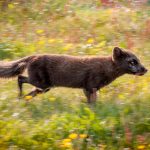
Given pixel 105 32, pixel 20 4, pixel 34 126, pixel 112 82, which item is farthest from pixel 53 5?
pixel 34 126

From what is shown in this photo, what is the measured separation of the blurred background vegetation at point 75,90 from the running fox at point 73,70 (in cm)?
17

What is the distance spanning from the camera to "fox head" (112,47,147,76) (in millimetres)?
8688

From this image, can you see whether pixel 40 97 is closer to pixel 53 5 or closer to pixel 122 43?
pixel 122 43

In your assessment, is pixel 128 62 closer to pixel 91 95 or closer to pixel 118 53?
pixel 118 53

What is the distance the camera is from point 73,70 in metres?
8.70

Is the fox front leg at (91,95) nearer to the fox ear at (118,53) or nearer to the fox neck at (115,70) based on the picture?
the fox neck at (115,70)

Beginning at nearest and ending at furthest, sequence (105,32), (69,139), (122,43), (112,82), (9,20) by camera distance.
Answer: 1. (69,139)
2. (112,82)
3. (122,43)
4. (105,32)
5. (9,20)

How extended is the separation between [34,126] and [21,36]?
4.25 m

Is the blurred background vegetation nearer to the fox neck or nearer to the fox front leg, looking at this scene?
the fox front leg

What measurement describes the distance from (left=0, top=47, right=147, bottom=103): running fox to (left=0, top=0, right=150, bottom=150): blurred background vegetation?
6.7 inches

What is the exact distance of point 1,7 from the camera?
12945 mm

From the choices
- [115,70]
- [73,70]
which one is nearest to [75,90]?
[73,70]

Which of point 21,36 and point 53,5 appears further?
point 53,5

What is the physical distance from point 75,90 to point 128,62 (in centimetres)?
91
